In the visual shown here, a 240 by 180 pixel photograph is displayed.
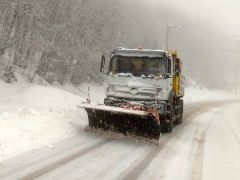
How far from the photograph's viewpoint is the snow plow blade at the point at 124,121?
12.4m

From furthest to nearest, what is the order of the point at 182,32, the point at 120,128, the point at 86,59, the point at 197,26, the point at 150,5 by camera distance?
the point at 197,26, the point at 150,5, the point at 182,32, the point at 86,59, the point at 120,128

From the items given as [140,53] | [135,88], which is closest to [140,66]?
[140,53]

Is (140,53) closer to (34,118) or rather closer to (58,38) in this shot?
(34,118)

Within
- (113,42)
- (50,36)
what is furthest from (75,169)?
(113,42)

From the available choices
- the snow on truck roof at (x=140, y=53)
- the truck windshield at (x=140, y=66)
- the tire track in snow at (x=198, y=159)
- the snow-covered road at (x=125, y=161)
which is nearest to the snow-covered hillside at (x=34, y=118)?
the snow-covered road at (x=125, y=161)

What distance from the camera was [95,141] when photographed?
12234 millimetres

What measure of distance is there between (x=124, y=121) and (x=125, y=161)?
311 cm

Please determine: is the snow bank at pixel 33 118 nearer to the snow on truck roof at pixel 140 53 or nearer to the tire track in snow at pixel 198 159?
the snow on truck roof at pixel 140 53

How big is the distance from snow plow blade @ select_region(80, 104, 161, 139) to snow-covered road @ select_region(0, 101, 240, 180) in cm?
47

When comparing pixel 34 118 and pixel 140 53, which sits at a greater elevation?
pixel 140 53

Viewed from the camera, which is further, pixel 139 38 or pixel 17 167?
pixel 139 38

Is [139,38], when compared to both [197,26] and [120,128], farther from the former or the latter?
[197,26]

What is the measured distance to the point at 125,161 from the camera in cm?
986

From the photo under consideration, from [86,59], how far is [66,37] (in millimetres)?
3563
